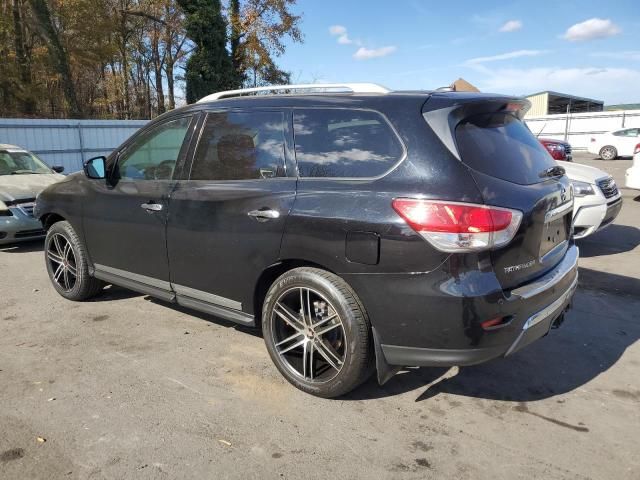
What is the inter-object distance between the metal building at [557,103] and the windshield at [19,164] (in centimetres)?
4455

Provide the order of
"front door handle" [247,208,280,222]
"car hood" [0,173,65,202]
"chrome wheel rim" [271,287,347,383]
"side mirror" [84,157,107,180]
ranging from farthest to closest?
"car hood" [0,173,65,202] → "side mirror" [84,157,107,180] → "front door handle" [247,208,280,222] → "chrome wheel rim" [271,287,347,383]

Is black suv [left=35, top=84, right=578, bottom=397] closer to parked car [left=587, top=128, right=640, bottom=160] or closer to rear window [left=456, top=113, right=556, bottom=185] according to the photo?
rear window [left=456, top=113, right=556, bottom=185]

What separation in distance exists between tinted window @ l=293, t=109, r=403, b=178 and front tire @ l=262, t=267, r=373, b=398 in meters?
0.64

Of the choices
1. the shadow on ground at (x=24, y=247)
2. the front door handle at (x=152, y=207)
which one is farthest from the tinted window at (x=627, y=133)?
the front door handle at (x=152, y=207)

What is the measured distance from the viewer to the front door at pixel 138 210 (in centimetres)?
401

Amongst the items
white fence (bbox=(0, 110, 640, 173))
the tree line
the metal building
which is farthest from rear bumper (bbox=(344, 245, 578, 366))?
the metal building

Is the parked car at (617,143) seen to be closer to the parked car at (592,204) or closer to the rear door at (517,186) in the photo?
the parked car at (592,204)

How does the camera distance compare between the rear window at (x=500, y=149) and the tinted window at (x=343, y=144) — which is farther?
the tinted window at (x=343, y=144)

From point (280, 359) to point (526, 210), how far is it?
1.79 metres

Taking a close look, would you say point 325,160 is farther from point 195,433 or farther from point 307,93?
point 195,433

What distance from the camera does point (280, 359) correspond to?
11.2ft

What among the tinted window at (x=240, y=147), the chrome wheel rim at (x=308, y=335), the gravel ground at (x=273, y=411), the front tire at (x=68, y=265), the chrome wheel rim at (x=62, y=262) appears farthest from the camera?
the chrome wheel rim at (x=62, y=262)

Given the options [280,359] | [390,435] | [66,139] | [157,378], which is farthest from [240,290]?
[66,139]

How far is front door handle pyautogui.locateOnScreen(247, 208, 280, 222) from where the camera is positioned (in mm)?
3229
